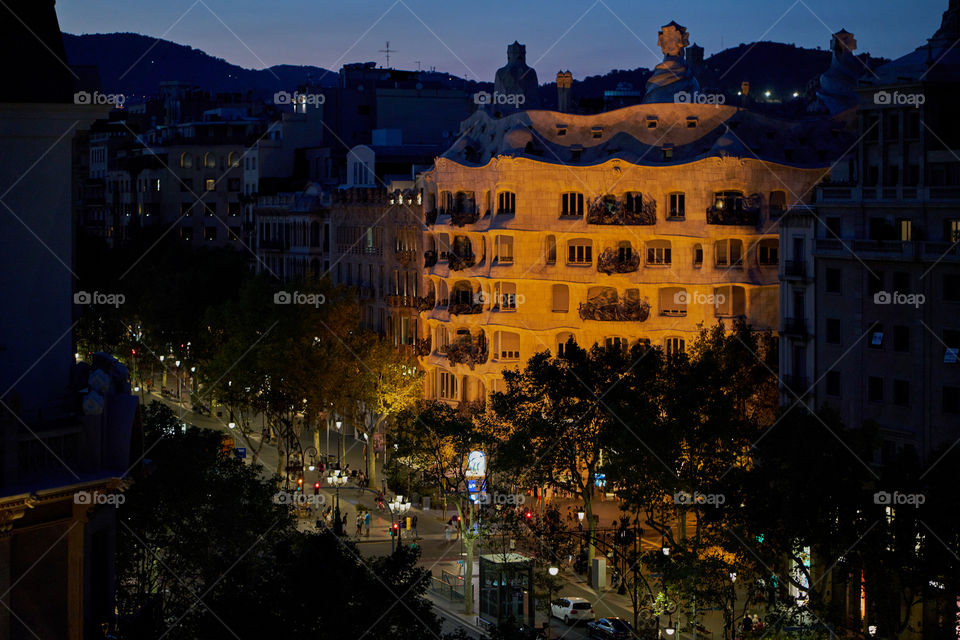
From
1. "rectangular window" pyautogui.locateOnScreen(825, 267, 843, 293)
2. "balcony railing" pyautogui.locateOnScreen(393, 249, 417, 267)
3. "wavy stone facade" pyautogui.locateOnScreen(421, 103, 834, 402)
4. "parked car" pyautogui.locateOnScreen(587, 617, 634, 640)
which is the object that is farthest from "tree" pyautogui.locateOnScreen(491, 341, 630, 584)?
"balcony railing" pyautogui.locateOnScreen(393, 249, 417, 267)

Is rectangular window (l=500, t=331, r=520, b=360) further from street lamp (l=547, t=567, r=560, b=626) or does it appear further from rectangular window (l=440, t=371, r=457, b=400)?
street lamp (l=547, t=567, r=560, b=626)

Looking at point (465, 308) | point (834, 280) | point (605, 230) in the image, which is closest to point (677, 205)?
point (605, 230)

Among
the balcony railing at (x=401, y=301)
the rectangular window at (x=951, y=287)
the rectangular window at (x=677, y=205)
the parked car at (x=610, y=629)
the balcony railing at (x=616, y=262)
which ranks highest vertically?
the rectangular window at (x=677, y=205)

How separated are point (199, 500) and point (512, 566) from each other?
12542mm

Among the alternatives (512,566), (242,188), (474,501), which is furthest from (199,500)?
(242,188)

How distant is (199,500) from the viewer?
141 ft

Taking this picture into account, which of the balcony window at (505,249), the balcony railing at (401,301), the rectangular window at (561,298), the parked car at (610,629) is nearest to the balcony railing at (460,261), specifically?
the balcony window at (505,249)

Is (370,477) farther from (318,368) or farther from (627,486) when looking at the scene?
(627,486)

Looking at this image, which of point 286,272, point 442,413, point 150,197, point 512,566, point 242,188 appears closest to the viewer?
point 512,566

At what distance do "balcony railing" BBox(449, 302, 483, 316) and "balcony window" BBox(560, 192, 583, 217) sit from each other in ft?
22.5

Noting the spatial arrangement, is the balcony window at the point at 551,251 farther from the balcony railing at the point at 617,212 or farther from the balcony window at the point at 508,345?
the balcony window at the point at 508,345

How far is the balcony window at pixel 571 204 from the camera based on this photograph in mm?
83125

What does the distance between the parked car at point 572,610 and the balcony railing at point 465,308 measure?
32.5m

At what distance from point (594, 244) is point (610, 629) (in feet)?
113
